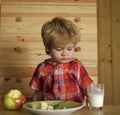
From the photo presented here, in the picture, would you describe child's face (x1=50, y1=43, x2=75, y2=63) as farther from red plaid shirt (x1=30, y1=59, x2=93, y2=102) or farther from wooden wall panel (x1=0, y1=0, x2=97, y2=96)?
wooden wall panel (x1=0, y1=0, x2=97, y2=96)

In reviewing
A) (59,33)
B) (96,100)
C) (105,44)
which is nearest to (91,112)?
(96,100)

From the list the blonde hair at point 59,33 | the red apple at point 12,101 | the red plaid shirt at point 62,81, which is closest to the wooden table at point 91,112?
the red apple at point 12,101

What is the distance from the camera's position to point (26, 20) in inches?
73.7

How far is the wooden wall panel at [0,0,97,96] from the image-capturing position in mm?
1857

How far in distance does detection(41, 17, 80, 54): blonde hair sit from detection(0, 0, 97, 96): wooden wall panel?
0.49 m

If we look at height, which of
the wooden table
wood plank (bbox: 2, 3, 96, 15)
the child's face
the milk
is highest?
wood plank (bbox: 2, 3, 96, 15)

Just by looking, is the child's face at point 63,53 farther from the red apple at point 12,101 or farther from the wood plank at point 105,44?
the wood plank at point 105,44

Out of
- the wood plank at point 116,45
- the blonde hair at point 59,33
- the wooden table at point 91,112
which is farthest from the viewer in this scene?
the wood plank at point 116,45

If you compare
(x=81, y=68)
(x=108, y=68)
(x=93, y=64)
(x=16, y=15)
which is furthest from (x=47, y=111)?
(x=108, y=68)

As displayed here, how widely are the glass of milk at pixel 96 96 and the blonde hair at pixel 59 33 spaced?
24cm

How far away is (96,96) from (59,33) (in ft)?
1.14

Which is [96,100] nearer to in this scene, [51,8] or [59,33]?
[59,33]

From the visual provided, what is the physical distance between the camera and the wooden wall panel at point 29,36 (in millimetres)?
1857

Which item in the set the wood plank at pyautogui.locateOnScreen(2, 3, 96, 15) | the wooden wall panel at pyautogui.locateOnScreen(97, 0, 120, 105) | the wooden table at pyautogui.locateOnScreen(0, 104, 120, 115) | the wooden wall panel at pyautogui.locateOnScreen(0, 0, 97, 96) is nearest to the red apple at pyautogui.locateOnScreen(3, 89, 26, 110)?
the wooden table at pyautogui.locateOnScreen(0, 104, 120, 115)
